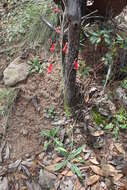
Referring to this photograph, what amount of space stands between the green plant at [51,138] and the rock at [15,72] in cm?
69

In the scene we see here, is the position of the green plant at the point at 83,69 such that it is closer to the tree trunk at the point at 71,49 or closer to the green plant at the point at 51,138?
the tree trunk at the point at 71,49

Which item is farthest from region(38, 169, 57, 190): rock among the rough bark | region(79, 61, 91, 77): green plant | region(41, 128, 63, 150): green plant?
the rough bark

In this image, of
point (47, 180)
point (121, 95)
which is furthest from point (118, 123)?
point (47, 180)

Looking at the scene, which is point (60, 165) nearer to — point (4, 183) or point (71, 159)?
point (71, 159)

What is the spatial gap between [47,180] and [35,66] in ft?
3.97

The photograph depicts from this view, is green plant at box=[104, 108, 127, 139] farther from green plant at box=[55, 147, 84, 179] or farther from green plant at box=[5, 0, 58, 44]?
green plant at box=[5, 0, 58, 44]

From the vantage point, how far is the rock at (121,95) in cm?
231

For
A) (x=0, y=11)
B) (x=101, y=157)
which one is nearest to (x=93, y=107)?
(x=101, y=157)

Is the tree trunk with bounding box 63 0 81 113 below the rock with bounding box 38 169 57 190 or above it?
above

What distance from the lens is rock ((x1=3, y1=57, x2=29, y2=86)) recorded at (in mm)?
2656

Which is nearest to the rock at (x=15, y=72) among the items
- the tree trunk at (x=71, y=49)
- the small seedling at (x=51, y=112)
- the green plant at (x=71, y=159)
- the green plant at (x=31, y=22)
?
the green plant at (x=31, y=22)

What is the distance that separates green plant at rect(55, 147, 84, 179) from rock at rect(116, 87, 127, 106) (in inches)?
23.2

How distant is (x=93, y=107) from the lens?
233 centimetres

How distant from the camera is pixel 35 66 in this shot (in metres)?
2.70
